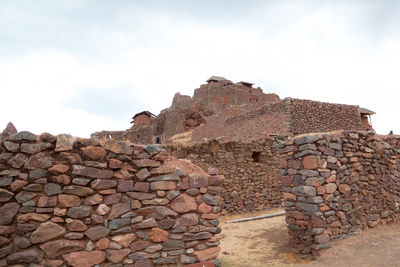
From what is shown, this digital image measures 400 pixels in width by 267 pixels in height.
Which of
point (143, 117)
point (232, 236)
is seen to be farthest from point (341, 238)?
point (143, 117)

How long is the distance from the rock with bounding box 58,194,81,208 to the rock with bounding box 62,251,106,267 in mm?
645

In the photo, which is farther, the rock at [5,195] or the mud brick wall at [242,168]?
the mud brick wall at [242,168]

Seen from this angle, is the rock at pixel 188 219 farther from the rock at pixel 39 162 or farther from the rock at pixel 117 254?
the rock at pixel 39 162

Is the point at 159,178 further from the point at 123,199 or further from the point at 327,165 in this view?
the point at 327,165

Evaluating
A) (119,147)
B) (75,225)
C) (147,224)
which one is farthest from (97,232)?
(119,147)

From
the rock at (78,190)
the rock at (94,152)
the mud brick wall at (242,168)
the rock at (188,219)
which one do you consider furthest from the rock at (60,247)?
the mud brick wall at (242,168)

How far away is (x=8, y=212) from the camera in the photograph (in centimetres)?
331

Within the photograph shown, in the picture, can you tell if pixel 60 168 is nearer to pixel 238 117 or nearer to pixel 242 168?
pixel 242 168

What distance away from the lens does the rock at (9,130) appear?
3504mm

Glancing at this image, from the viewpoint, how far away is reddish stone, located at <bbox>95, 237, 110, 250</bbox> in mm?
3707

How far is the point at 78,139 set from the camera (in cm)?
382

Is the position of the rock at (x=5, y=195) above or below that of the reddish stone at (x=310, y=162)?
below

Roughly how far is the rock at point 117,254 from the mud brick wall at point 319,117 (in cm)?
1366

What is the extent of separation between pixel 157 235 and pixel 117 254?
63 centimetres
